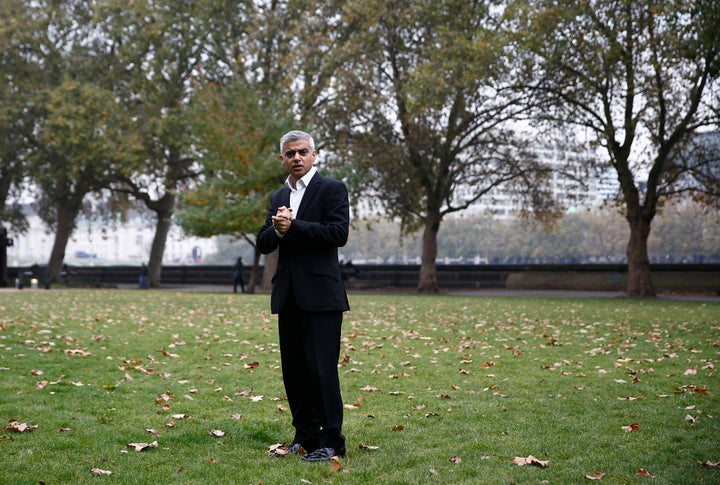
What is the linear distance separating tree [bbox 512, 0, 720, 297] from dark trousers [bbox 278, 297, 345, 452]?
19.1 m

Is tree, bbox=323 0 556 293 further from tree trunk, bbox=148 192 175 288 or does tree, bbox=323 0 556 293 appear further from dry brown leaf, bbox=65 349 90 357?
dry brown leaf, bbox=65 349 90 357

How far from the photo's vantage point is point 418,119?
30422 mm

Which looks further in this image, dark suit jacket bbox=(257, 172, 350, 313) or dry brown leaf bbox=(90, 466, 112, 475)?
dark suit jacket bbox=(257, 172, 350, 313)

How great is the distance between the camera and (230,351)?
11.4 m

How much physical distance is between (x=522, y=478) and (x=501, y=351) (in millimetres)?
6615

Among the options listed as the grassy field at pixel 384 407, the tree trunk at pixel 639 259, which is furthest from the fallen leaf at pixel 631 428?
the tree trunk at pixel 639 259

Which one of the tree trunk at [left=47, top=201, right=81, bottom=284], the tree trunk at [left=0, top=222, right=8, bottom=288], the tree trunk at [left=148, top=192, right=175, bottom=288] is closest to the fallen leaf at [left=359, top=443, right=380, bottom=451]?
the tree trunk at [left=0, top=222, right=8, bottom=288]

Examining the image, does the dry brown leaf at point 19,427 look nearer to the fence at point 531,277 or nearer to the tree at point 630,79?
the tree at point 630,79

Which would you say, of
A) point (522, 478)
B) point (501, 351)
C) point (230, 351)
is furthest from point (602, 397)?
point (230, 351)

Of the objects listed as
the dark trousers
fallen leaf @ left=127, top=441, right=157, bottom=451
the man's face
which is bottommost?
fallen leaf @ left=127, top=441, right=157, bottom=451

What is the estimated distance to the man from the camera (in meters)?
5.25

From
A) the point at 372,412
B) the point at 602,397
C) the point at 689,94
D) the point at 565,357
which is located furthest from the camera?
the point at 689,94

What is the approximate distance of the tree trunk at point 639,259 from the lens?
26766 mm

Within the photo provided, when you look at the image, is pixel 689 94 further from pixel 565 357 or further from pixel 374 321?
pixel 565 357
